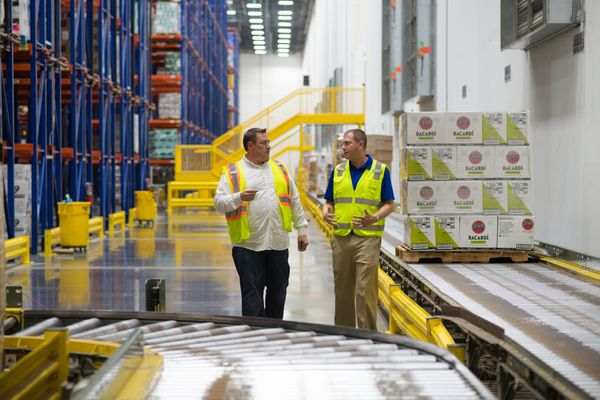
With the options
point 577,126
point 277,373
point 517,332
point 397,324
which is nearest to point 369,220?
point 397,324

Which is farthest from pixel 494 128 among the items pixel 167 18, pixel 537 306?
pixel 167 18

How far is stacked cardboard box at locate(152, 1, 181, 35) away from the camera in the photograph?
2517cm

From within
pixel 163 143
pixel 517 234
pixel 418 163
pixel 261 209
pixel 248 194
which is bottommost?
pixel 517 234

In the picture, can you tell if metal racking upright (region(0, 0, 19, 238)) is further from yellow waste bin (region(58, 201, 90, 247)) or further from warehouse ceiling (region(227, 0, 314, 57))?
warehouse ceiling (region(227, 0, 314, 57))

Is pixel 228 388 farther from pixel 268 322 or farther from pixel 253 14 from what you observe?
pixel 253 14

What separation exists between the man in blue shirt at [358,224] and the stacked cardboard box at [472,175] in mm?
2022

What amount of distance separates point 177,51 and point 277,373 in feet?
78.2

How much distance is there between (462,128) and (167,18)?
18.7m

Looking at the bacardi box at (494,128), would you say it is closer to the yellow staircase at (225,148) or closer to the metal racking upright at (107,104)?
the metal racking upright at (107,104)

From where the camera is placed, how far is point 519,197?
8227 millimetres

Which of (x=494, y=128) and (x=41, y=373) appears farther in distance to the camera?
(x=494, y=128)

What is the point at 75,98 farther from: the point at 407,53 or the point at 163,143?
the point at 163,143

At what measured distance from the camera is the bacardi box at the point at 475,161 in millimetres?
8188

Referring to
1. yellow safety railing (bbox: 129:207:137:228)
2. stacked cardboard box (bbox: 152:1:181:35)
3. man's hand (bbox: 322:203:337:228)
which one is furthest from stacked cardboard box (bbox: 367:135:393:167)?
man's hand (bbox: 322:203:337:228)
